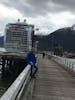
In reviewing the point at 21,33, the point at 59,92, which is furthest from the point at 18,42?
the point at 59,92

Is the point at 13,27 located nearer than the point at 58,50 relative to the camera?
No

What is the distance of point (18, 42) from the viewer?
15800cm

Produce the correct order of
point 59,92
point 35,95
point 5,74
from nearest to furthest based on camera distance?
point 35,95
point 59,92
point 5,74

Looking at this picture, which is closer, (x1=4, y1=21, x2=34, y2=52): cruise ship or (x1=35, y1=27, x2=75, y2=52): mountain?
(x1=4, y1=21, x2=34, y2=52): cruise ship

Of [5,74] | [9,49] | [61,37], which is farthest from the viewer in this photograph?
[61,37]

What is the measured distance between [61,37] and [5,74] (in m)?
128

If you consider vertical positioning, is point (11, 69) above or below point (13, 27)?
below

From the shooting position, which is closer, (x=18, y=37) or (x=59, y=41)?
(x=18, y=37)

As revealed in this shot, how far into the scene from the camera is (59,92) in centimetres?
1477

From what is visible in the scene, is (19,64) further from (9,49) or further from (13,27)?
(13,27)

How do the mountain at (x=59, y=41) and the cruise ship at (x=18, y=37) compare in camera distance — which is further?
the mountain at (x=59, y=41)

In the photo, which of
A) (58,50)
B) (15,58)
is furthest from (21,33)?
(15,58)

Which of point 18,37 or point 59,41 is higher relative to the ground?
point 18,37

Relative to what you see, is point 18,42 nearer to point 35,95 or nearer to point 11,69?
point 11,69
